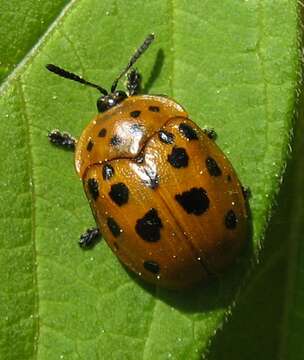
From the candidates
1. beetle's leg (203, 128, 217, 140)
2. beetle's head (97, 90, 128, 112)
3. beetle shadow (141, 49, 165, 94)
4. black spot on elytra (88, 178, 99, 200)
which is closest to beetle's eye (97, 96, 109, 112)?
beetle's head (97, 90, 128, 112)

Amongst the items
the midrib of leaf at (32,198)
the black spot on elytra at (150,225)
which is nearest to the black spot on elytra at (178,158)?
the black spot on elytra at (150,225)

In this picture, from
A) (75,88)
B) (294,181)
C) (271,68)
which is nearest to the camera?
(271,68)

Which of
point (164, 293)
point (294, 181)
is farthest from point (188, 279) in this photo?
point (294, 181)

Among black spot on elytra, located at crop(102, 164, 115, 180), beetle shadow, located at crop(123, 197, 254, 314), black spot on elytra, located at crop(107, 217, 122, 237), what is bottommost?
beetle shadow, located at crop(123, 197, 254, 314)

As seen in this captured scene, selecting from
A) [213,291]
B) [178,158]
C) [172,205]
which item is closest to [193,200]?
[172,205]

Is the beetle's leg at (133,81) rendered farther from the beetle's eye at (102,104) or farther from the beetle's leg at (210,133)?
the beetle's leg at (210,133)

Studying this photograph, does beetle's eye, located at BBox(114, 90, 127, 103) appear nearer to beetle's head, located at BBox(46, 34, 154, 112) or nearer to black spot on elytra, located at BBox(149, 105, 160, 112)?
beetle's head, located at BBox(46, 34, 154, 112)

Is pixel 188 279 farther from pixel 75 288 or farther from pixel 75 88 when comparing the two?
pixel 75 88
